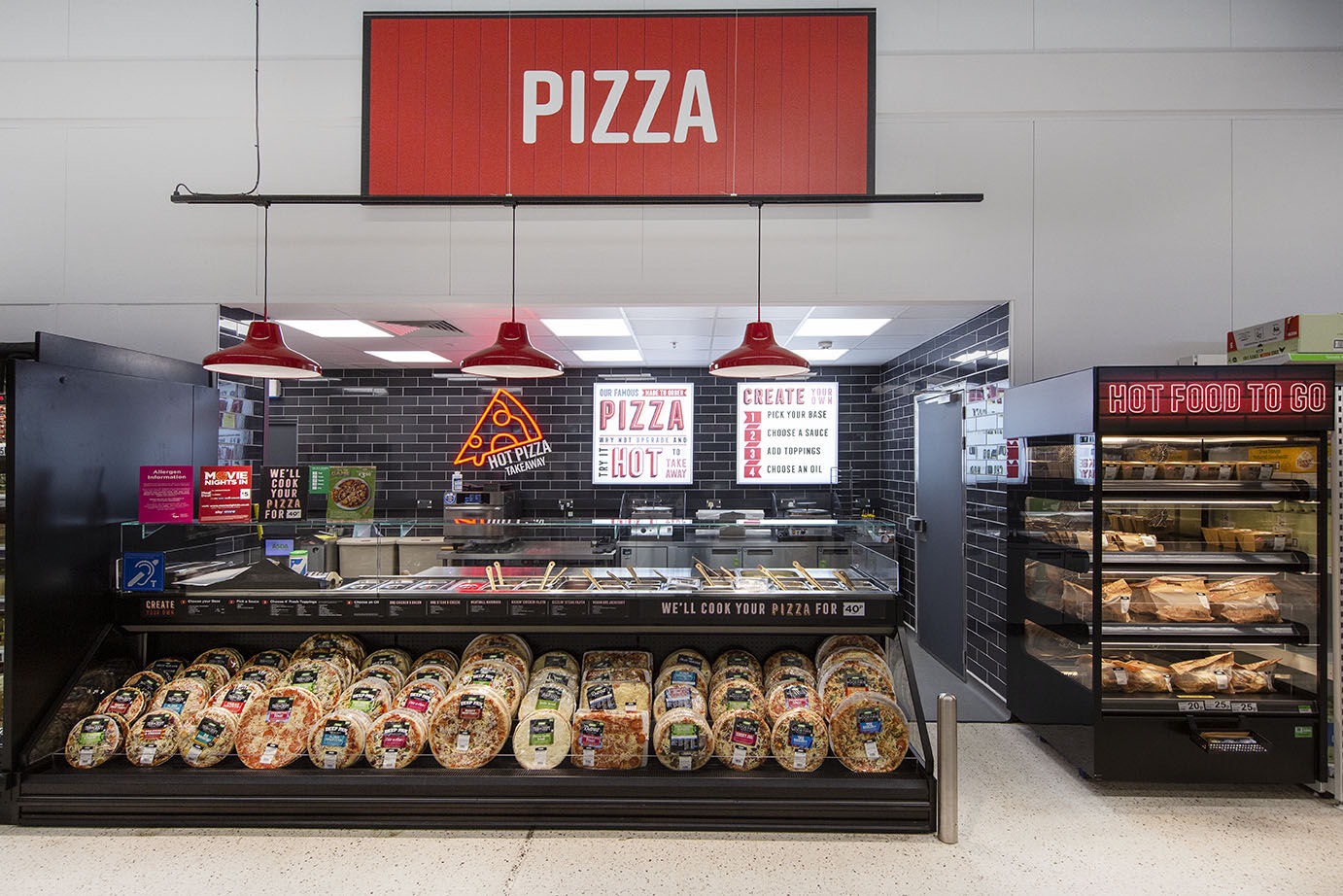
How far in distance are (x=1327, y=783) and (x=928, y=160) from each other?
11.9 feet

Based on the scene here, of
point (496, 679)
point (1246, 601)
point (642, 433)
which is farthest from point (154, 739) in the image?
point (642, 433)

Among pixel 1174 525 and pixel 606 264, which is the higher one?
pixel 606 264

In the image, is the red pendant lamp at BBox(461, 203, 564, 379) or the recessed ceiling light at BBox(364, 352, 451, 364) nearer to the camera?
the red pendant lamp at BBox(461, 203, 564, 379)

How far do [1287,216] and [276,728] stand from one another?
5873 mm

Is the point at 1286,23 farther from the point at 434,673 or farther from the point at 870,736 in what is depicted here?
the point at 434,673

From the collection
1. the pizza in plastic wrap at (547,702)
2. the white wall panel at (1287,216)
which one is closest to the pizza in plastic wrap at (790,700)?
the pizza in plastic wrap at (547,702)

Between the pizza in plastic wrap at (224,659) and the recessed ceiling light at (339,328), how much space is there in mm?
2530

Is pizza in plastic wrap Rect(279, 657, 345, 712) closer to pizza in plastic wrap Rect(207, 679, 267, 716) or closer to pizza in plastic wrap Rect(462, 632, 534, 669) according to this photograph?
pizza in plastic wrap Rect(207, 679, 267, 716)

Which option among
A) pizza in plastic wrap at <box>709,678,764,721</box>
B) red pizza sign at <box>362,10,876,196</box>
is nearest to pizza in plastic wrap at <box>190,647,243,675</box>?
→ pizza in plastic wrap at <box>709,678,764,721</box>

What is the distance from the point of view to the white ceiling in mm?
4191

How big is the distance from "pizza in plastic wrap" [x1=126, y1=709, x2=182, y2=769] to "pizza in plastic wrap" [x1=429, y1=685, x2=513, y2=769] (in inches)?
40.8

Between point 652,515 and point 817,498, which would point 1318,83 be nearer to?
point 817,498

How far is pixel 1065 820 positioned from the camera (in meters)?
2.81

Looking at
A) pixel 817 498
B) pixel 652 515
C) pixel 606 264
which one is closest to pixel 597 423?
pixel 652 515
